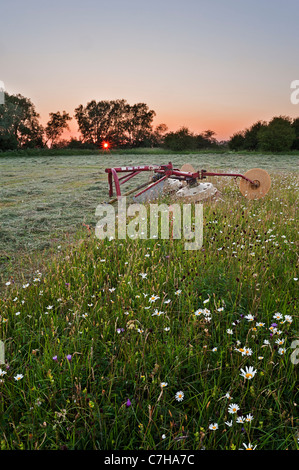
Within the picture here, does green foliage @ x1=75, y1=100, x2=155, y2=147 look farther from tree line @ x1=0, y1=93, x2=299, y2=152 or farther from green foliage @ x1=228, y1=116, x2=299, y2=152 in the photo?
green foliage @ x1=228, y1=116, x2=299, y2=152

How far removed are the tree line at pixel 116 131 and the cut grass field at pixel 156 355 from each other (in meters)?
41.6

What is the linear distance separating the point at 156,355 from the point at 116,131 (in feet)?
207

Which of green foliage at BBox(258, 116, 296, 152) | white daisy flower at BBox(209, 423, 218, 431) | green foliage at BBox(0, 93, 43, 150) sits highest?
green foliage at BBox(0, 93, 43, 150)

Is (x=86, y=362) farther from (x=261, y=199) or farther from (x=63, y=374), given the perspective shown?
(x=261, y=199)

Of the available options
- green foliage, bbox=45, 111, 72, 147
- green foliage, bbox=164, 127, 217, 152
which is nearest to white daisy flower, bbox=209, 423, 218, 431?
green foliage, bbox=164, 127, 217, 152

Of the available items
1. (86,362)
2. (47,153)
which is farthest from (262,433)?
(47,153)

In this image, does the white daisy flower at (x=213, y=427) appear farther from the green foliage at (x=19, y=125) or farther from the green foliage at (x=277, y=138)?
the green foliage at (x=19, y=125)

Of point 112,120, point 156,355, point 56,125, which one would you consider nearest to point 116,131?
point 112,120

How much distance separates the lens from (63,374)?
2.37 m

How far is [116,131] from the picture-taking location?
2420 inches

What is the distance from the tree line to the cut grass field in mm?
41633

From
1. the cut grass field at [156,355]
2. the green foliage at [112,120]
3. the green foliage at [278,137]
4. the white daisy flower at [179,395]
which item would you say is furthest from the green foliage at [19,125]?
the white daisy flower at [179,395]

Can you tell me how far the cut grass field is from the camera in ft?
6.40

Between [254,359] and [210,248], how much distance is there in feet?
7.72
